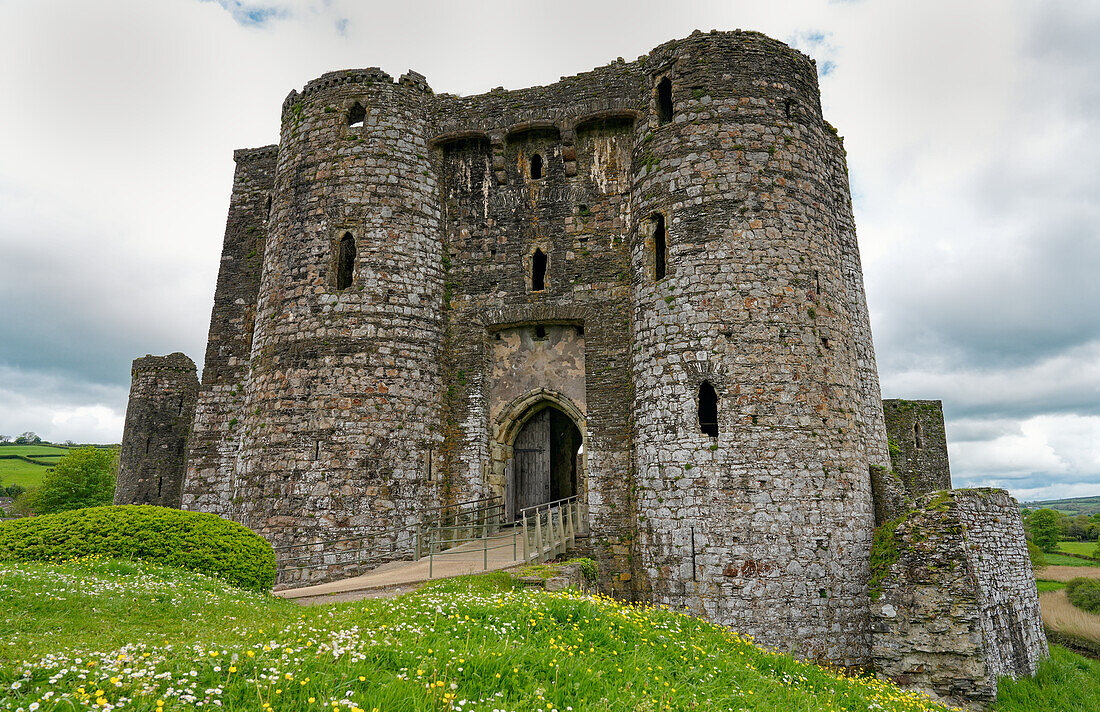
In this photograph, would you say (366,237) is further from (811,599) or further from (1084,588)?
(1084,588)

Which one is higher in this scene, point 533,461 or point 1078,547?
point 533,461

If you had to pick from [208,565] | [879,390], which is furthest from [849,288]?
[208,565]

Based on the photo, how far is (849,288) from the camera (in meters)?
14.2

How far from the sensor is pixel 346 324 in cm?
1387

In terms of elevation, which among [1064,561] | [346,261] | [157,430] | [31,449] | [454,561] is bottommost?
[1064,561]

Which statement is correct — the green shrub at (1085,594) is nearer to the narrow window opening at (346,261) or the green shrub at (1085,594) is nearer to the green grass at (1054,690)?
the green grass at (1054,690)

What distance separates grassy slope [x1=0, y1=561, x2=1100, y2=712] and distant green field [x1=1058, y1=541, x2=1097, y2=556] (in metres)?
44.7

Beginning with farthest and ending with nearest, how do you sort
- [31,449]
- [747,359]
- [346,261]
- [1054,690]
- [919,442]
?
[31,449] < [919,442] < [346,261] < [747,359] < [1054,690]

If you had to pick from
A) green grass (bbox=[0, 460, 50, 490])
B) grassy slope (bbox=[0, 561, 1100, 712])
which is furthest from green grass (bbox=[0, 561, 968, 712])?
green grass (bbox=[0, 460, 50, 490])

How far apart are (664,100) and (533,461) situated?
8781mm

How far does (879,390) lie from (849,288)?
7.66ft

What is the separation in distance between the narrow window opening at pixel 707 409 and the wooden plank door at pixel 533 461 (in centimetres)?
465

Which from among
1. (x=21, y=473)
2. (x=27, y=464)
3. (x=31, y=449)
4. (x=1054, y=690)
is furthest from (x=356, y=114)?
(x=31, y=449)

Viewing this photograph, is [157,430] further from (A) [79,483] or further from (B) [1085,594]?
(B) [1085,594]
